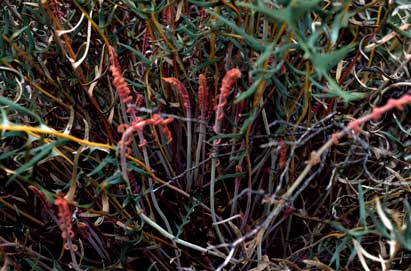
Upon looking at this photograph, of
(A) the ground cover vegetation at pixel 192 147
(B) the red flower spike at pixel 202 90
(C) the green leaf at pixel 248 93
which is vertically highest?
(C) the green leaf at pixel 248 93

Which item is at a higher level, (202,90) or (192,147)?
(202,90)

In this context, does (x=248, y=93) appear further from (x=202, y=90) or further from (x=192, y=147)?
(x=192, y=147)

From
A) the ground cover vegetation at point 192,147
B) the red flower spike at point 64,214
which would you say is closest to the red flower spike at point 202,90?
the ground cover vegetation at point 192,147

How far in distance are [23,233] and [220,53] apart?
0.29 m

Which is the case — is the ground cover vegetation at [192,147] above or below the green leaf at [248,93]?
below

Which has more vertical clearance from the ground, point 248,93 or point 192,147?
point 248,93

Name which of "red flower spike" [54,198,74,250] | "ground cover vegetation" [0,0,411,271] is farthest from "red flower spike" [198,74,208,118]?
"red flower spike" [54,198,74,250]

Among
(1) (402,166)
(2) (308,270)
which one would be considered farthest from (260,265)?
(1) (402,166)

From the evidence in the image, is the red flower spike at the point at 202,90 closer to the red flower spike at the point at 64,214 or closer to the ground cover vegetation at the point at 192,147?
the ground cover vegetation at the point at 192,147

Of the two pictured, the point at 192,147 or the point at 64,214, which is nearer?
the point at 64,214

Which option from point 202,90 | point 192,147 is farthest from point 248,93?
point 192,147

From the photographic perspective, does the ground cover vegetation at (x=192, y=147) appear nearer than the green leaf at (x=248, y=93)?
No

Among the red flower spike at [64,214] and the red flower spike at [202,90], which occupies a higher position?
the red flower spike at [202,90]

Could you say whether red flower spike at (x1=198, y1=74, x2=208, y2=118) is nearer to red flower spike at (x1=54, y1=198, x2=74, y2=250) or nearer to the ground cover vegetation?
the ground cover vegetation
